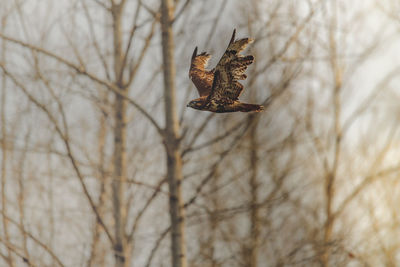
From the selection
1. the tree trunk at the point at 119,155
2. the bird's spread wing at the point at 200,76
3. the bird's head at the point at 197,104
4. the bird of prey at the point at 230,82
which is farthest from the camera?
the tree trunk at the point at 119,155

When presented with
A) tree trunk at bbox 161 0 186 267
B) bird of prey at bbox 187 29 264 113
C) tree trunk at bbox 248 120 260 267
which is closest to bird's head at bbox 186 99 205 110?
bird of prey at bbox 187 29 264 113

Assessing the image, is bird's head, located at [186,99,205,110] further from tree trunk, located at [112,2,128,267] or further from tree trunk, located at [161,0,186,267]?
tree trunk, located at [112,2,128,267]

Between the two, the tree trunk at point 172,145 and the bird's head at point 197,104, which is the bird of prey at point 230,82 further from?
the tree trunk at point 172,145

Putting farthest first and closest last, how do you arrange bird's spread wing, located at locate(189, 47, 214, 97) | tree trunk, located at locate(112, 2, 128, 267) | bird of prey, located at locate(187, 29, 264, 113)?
tree trunk, located at locate(112, 2, 128, 267) → bird's spread wing, located at locate(189, 47, 214, 97) → bird of prey, located at locate(187, 29, 264, 113)

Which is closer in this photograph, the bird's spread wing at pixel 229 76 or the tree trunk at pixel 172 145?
the bird's spread wing at pixel 229 76

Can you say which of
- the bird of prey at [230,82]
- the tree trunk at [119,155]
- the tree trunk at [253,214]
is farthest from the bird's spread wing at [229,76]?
the tree trunk at [253,214]

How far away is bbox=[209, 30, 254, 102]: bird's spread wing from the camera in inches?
36.9

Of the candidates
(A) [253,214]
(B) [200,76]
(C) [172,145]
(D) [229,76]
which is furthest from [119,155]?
(D) [229,76]

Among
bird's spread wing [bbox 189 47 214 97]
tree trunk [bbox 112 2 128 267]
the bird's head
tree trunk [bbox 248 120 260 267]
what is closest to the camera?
the bird's head

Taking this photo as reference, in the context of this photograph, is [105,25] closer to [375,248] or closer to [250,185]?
[250,185]

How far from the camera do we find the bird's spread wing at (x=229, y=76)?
0.94 metres

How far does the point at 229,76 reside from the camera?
0.95m

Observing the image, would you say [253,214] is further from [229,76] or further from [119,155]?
[229,76]

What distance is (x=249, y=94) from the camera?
5.93 metres
